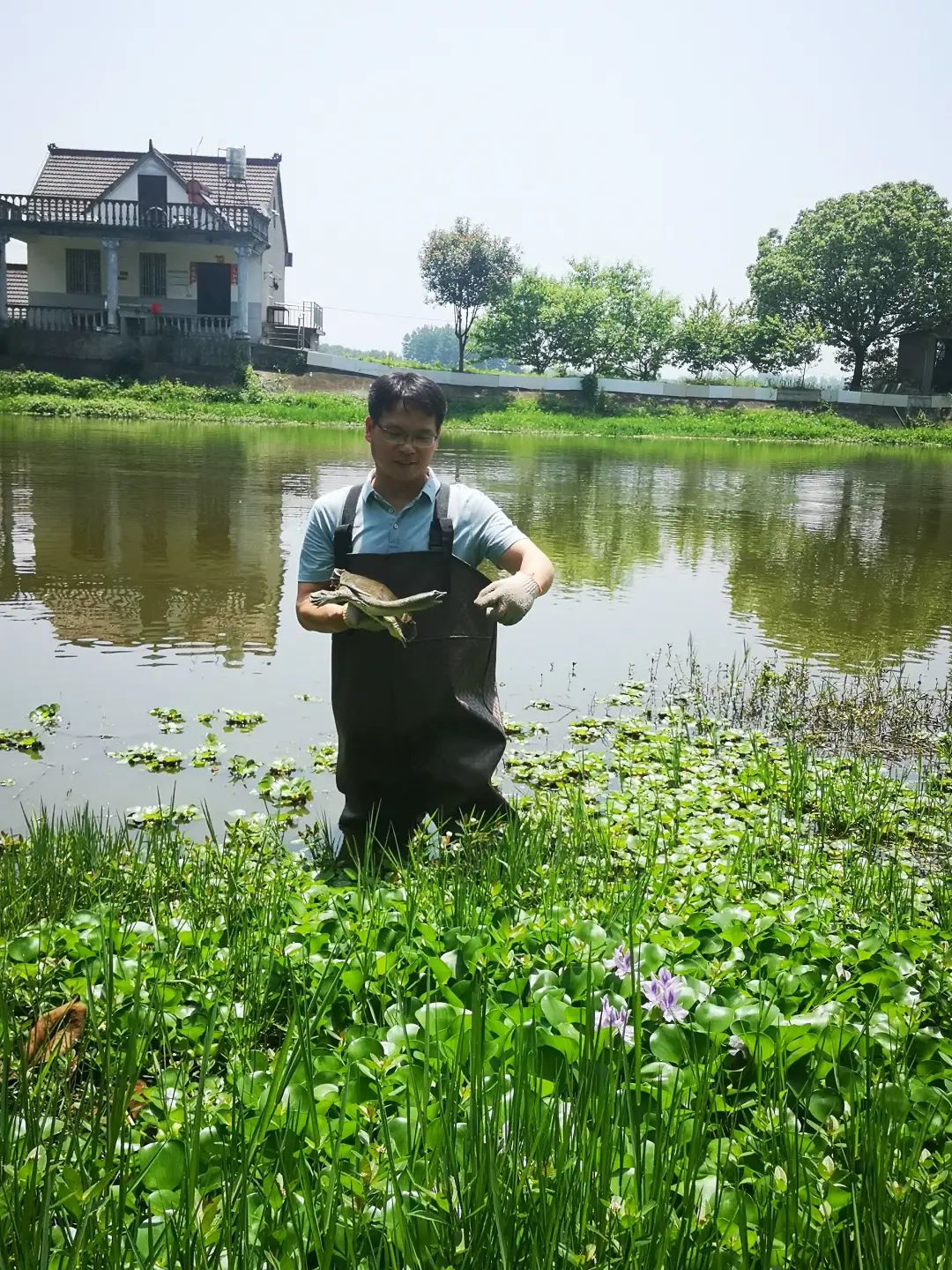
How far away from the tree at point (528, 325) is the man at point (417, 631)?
54.5 metres

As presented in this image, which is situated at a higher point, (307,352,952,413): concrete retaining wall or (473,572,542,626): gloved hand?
(307,352,952,413): concrete retaining wall

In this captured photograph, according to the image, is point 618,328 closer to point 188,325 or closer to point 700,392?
point 700,392

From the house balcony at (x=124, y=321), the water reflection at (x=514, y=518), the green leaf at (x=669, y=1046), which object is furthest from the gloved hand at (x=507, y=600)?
the house balcony at (x=124, y=321)

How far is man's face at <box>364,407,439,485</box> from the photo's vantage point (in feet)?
13.6

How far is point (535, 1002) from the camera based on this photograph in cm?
254

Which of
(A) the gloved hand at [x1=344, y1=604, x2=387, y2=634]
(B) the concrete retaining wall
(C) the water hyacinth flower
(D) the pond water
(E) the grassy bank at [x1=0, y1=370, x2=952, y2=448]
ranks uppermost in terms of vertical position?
(B) the concrete retaining wall

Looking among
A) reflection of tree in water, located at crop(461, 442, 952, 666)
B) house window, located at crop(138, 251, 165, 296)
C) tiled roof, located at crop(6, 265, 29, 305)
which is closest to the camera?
reflection of tree in water, located at crop(461, 442, 952, 666)

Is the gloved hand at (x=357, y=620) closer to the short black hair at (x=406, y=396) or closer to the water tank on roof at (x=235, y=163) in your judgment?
the short black hair at (x=406, y=396)

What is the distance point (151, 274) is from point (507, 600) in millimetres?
39801

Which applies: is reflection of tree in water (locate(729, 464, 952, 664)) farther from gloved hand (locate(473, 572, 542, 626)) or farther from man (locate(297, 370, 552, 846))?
gloved hand (locate(473, 572, 542, 626))

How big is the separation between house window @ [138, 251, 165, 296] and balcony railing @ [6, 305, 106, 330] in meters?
2.61

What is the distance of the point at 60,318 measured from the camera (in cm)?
3750

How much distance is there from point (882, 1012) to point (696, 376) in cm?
6190

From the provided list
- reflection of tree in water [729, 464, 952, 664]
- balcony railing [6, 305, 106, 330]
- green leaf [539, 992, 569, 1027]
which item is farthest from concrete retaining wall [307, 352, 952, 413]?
green leaf [539, 992, 569, 1027]
